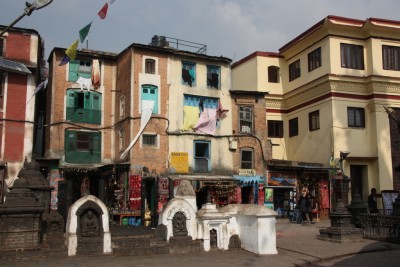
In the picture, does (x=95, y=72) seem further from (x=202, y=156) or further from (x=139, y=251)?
(x=139, y=251)

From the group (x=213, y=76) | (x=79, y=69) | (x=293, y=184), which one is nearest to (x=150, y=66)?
(x=213, y=76)

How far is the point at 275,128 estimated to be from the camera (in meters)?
31.6

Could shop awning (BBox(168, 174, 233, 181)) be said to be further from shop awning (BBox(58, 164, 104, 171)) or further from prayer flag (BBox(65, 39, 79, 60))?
prayer flag (BBox(65, 39, 79, 60))

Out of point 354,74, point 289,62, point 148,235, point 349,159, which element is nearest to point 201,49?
point 289,62

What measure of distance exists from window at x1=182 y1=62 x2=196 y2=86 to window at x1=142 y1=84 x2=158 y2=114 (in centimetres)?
219

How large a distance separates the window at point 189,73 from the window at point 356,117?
1033 centimetres

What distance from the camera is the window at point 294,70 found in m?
30.6

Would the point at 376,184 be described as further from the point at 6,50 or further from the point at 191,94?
the point at 6,50

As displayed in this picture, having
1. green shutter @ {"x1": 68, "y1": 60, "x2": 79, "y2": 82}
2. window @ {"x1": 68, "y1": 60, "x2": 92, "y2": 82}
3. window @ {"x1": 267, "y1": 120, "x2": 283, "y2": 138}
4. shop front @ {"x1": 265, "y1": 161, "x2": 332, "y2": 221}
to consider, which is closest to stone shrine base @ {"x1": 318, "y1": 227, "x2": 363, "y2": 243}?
shop front @ {"x1": 265, "y1": 161, "x2": 332, "y2": 221}

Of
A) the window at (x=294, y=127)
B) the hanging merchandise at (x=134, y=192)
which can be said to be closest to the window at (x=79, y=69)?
the hanging merchandise at (x=134, y=192)

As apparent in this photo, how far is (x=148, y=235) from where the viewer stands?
1277cm

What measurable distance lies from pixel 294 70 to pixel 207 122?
8446 millimetres

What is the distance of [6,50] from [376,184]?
24253mm

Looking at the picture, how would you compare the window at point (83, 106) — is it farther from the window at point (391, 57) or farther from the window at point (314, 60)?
the window at point (391, 57)
